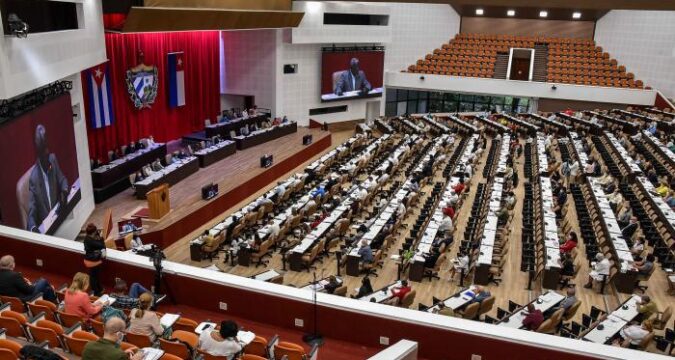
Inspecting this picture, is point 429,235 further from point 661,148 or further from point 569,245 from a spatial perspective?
point 661,148

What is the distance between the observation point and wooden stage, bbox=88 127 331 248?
14.1 meters

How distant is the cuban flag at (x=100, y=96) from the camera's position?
54.6 feet

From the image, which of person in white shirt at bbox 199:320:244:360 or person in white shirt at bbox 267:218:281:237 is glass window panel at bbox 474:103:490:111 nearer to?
person in white shirt at bbox 267:218:281:237

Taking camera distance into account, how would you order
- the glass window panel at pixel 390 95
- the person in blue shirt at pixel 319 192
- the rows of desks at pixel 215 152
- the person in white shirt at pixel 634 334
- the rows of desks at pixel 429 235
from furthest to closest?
the glass window panel at pixel 390 95, the rows of desks at pixel 215 152, the person in blue shirt at pixel 319 192, the rows of desks at pixel 429 235, the person in white shirt at pixel 634 334

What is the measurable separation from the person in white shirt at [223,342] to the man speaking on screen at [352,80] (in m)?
22.5

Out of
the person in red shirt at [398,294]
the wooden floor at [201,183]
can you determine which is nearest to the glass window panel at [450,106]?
the wooden floor at [201,183]

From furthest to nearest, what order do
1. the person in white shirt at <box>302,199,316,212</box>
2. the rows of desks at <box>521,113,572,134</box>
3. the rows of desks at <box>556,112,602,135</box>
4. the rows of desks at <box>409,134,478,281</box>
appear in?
the rows of desks at <box>521,113,572,134</box>, the rows of desks at <box>556,112,602,135</box>, the person in white shirt at <box>302,199,316,212</box>, the rows of desks at <box>409,134,478,281</box>

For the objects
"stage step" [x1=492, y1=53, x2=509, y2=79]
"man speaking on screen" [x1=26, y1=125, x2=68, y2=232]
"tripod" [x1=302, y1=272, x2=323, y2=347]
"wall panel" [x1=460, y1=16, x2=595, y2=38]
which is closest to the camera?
"tripod" [x1=302, y1=272, x2=323, y2=347]

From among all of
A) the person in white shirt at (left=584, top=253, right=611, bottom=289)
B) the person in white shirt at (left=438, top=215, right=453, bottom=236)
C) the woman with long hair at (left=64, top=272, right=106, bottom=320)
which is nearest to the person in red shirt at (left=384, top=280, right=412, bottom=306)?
the person in white shirt at (left=438, top=215, right=453, bottom=236)

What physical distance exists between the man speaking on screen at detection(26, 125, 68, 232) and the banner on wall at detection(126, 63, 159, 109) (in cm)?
725

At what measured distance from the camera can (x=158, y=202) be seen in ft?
46.2

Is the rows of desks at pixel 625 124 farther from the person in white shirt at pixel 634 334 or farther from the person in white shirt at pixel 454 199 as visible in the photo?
the person in white shirt at pixel 634 334

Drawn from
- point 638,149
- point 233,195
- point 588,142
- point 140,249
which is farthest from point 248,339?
point 588,142

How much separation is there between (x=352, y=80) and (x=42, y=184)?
61.8 feet
